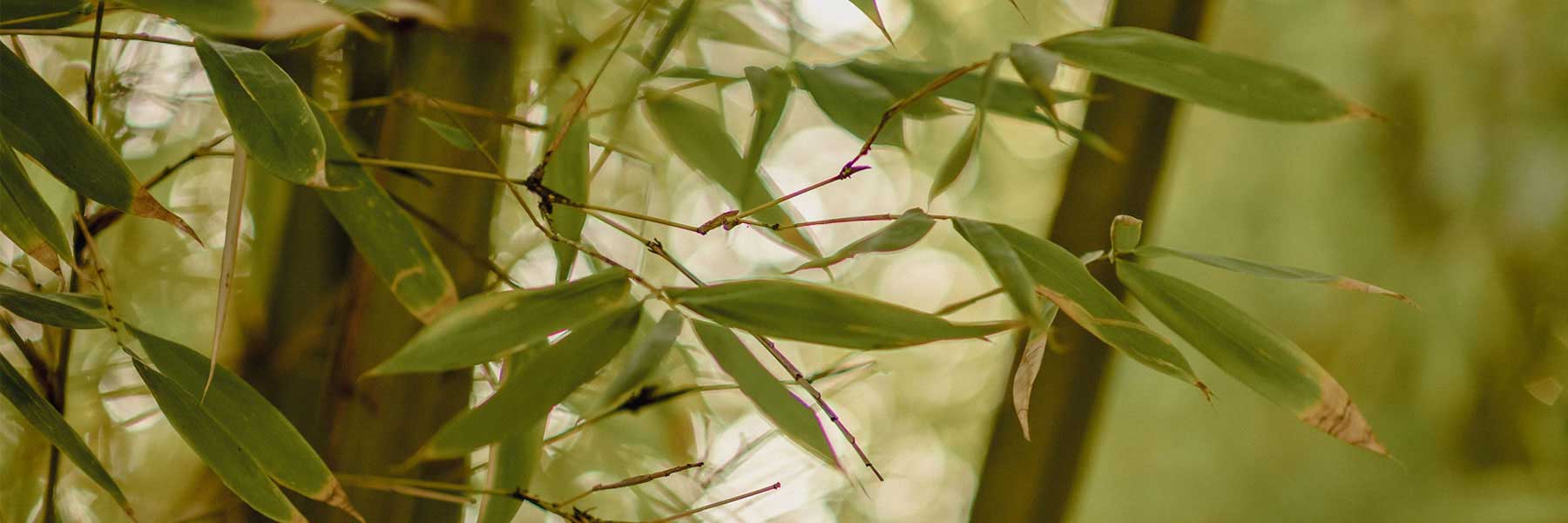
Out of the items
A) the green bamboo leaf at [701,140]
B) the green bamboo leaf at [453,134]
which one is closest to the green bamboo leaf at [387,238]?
the green bamboo leaf at [453,134]

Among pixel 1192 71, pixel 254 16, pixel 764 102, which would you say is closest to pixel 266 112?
pixel 254 16

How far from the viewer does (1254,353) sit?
0.98ft

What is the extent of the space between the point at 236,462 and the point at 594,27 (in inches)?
20.0

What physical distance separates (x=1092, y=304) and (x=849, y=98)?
13 cm

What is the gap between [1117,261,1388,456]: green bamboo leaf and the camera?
0.28m

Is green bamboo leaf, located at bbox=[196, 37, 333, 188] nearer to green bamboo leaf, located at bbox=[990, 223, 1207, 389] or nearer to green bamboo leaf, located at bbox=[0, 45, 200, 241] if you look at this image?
green bamboo leaf, located at bbox=[0, 45, 200, 241]

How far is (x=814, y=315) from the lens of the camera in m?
0.28

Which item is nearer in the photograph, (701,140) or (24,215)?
(24,215)

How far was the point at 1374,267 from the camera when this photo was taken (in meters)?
0.79

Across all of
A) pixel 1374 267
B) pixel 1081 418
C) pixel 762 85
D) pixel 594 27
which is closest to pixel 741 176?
pixel 762 85

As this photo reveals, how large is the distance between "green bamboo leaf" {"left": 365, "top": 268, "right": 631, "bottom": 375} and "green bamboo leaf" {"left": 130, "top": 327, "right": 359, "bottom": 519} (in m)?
0.05

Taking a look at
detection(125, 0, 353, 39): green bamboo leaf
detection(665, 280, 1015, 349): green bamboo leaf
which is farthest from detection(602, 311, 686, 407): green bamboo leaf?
detection(125, 0, 353, 39): green bamboo leaf

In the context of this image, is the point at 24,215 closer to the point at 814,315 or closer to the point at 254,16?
the point at 254,16

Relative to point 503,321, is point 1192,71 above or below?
above
